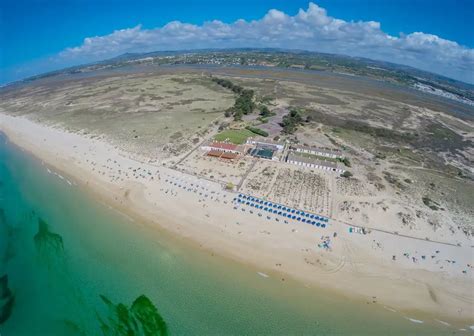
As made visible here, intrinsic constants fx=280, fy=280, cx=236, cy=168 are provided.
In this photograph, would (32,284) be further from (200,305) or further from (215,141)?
Result: (215,141)

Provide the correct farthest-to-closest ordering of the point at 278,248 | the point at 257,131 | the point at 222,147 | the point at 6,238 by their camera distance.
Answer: the point at 257,131 → the point at 222,147 → the point at 6,238 → the point at 278,248

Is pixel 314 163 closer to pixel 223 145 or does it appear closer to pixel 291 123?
pixel 223 145

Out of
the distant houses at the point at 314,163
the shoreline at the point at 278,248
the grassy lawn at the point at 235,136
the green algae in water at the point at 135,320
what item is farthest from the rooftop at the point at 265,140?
the green algae in water at the point at 135,320

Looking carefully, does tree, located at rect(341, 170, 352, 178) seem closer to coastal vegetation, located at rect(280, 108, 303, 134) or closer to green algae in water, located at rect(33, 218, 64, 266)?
coastal vegetation, located at rect(280, 108, 303, 134)

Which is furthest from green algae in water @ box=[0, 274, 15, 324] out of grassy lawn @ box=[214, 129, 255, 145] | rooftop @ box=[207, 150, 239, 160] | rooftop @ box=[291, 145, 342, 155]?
rooftop @ box=[291, 145, 342, 155]

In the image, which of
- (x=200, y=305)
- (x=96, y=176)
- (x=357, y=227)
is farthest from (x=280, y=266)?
(x=96, y=176)

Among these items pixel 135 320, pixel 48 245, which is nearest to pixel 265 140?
pixel 48 245
